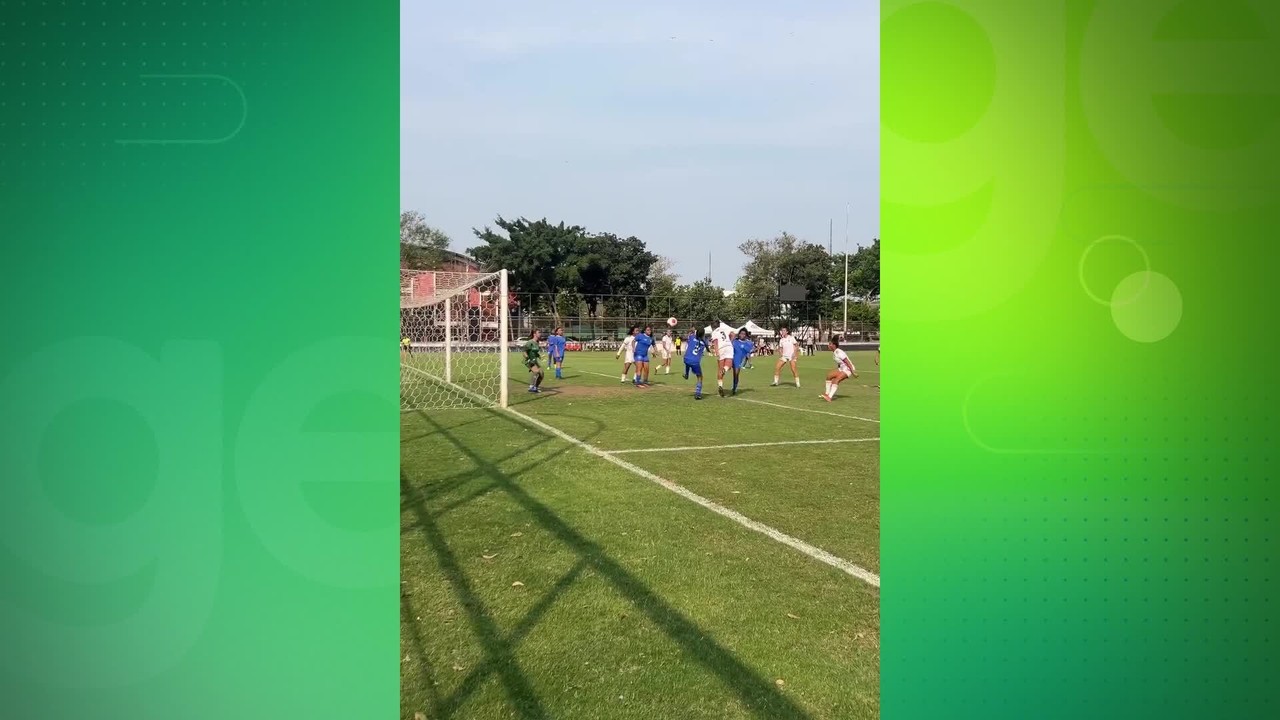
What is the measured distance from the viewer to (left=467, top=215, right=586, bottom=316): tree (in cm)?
6725

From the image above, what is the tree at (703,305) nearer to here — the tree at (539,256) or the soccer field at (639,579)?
the tree at (539,256)

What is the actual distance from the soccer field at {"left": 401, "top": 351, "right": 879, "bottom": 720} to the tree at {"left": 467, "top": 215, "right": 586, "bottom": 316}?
5766 centimetres

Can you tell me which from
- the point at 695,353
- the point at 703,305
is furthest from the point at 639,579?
the point at 703,305
